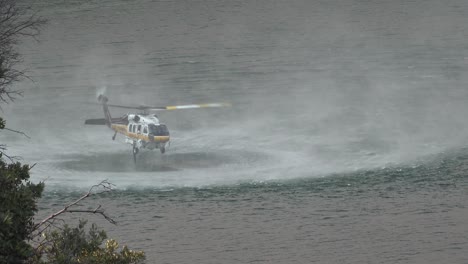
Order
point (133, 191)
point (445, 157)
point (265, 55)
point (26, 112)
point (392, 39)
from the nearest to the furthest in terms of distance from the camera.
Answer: point (133, 191)
point (445, 157)
point (26, 112)
point (265, 55)
point (392, 39)

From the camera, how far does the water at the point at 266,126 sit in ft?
224

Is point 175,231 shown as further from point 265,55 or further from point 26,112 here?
point 265,55

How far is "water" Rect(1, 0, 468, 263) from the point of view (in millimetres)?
68125

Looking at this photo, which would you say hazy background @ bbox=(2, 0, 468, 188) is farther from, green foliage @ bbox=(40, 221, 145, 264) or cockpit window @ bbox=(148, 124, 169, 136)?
green foliage @ bbox=(40, 221, 145, 264)

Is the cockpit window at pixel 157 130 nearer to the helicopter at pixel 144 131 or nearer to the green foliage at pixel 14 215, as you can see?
the helicopter at pixel 144 131

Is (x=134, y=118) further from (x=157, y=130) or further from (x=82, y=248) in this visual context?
(x=82, y=248)

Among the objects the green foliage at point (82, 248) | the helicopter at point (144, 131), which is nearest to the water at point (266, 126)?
the helicopter at point (144, 131)

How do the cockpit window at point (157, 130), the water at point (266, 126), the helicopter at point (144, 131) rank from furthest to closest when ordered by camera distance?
the helicopter at point (144, 131), the cockpit window at point (157, 130), the water at point (266, 126)

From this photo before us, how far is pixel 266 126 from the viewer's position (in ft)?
362

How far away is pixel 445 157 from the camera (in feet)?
293

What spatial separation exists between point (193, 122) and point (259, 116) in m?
8.52

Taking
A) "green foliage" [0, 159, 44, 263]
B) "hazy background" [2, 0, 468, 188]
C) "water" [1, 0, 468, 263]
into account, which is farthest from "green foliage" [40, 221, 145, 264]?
"hazy background" [2, 0, 468, 188]

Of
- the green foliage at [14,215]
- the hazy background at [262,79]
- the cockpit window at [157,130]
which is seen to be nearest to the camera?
the green foliage at [14,215]

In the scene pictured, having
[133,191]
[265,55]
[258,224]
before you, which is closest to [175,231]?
[258,224]
